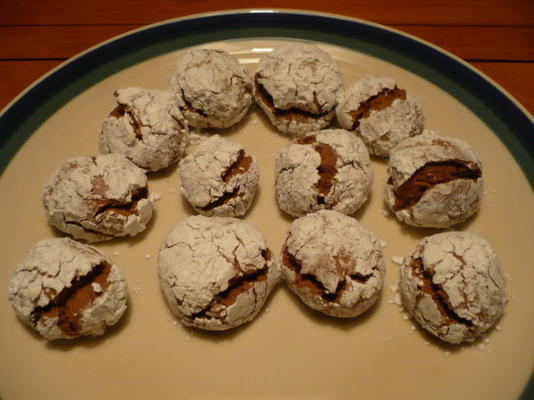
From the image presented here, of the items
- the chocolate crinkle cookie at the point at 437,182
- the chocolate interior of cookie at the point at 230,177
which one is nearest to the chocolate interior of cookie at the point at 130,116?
the chocolate interior of cookie at the point at 230,177

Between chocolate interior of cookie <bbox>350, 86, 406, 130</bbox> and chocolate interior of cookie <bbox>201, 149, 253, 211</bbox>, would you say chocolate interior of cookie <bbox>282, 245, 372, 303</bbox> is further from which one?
chocolate interior of cookie <bbox>350, 86, 406, 130</bbox>

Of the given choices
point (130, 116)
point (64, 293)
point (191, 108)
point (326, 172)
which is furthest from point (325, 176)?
Answer: point (64, 293)

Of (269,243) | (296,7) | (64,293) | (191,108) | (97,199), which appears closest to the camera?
(64,293)

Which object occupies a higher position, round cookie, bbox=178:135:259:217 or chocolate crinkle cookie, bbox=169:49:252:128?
chocolate crinkle cookie, bbox=169:49:252:128

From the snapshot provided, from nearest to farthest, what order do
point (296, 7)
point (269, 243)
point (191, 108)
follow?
1. point (269, 243)
2. point (191, 108)
3. point (296, 7)

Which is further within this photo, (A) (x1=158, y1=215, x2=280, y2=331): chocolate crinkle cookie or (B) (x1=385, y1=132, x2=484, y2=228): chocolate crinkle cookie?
(B) (x1=385, y1=132, x2=484, y2=228): chocolate crinkle cookie

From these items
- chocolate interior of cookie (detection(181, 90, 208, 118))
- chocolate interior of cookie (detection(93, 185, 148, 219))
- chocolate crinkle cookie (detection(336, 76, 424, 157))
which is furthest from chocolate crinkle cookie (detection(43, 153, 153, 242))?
chocolate crinkle cookie (detection(336, 76, 424, 157))

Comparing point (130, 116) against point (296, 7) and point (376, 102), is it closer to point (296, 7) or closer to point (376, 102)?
point (376, 102)
